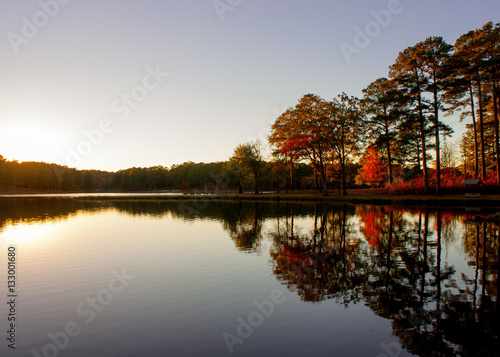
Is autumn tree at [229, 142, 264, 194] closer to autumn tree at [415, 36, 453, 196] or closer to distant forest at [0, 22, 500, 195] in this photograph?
distant forest at [0, 22, 500, 195]

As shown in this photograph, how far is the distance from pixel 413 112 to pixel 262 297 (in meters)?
44.3

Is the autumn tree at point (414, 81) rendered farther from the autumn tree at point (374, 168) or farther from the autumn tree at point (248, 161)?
the autumn tree at point (248, 161)

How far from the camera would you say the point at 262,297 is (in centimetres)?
1020

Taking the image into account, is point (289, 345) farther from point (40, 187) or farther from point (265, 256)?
point (40, 187)

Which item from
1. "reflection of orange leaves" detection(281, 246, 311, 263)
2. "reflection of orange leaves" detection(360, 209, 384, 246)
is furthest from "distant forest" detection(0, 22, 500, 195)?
"reflection of orange leaves" detection(281, 246, 311, 263)

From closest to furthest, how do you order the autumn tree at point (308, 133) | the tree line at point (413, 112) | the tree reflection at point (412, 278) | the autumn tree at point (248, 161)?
the tree reflection at point (412, 278), the tree line at point (413, 112), the autumn tree at point (308, 133), the autumn tree at point (248, 161)

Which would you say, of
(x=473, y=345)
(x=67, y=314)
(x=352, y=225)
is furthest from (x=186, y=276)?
(x=352, y=225)

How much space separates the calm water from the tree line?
92.6ft

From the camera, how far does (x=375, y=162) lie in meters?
67.6

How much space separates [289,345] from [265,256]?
899 cm

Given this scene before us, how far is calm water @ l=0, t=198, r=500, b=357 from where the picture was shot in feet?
23.8

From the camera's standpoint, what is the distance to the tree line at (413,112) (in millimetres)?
41062

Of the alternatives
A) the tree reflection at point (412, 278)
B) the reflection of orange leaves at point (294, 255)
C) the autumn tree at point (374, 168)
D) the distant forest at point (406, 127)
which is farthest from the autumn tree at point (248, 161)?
the reflection of orange leaves at point (294, 255)

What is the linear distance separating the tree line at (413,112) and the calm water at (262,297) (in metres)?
28.2
